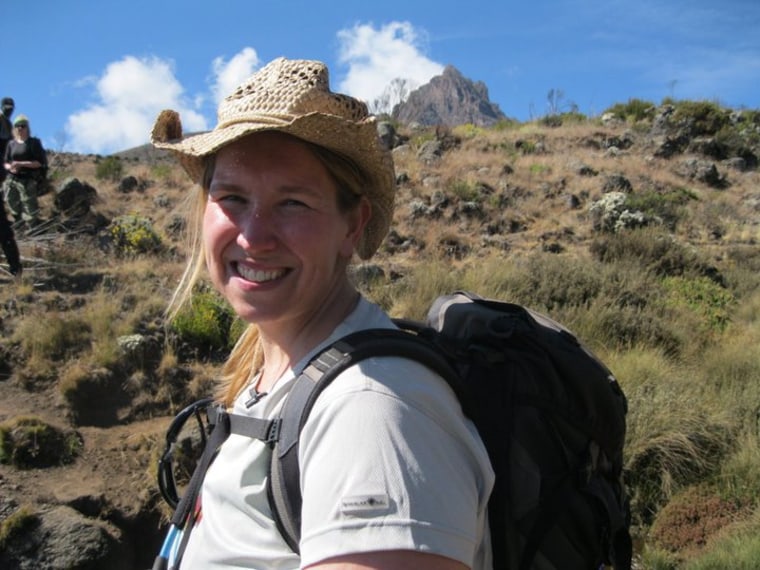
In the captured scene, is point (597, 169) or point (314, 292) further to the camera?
point (597, 169)

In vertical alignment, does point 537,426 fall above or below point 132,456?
above

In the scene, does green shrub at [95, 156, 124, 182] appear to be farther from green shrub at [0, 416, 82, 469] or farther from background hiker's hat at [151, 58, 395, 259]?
background hiker's hat at [151, 58, 395, 259]

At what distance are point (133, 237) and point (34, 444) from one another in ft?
16.7

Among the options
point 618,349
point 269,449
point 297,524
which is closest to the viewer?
point 297,524

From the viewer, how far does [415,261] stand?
10.0 m

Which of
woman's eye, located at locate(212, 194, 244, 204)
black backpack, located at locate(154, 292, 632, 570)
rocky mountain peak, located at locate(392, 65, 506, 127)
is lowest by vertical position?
black backpack, located at locate(154, 292, 632, 570)

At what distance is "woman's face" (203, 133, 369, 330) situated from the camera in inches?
60.1

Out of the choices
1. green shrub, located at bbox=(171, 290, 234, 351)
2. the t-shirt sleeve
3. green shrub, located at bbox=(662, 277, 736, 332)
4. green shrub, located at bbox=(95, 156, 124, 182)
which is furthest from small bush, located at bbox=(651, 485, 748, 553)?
green shrub, located at bbox=(95, 156, 124, 182)

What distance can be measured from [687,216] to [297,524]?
43.8ft

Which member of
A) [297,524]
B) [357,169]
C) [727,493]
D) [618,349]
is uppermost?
[357,169]

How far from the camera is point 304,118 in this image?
1407 mm

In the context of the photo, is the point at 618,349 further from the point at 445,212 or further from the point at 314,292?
the point at 445,212

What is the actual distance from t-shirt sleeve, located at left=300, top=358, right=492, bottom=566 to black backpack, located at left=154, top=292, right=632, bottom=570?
72mm

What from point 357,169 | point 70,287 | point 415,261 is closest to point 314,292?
point 357,169
